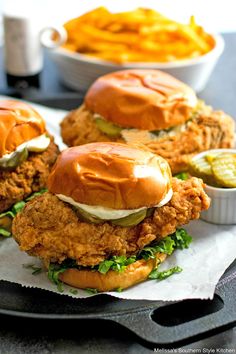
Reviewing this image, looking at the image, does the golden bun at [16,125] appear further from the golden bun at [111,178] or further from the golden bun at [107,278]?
the golden bun at [107,278]

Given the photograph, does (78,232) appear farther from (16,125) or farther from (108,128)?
(108,128)

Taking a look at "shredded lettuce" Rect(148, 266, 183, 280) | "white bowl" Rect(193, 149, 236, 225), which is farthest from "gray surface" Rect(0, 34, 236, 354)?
"white bowl" Rect(193, 149, 236, 225)

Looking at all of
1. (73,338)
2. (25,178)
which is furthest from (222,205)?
(73,338)

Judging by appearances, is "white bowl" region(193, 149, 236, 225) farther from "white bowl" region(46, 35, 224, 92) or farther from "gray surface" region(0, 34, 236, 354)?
"white bowl" region(46, 35, 224, 92)

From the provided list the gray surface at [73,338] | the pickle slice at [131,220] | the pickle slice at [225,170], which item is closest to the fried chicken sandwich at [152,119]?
the pickle slice at [225,170]

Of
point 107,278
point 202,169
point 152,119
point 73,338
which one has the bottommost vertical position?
point 73,338
